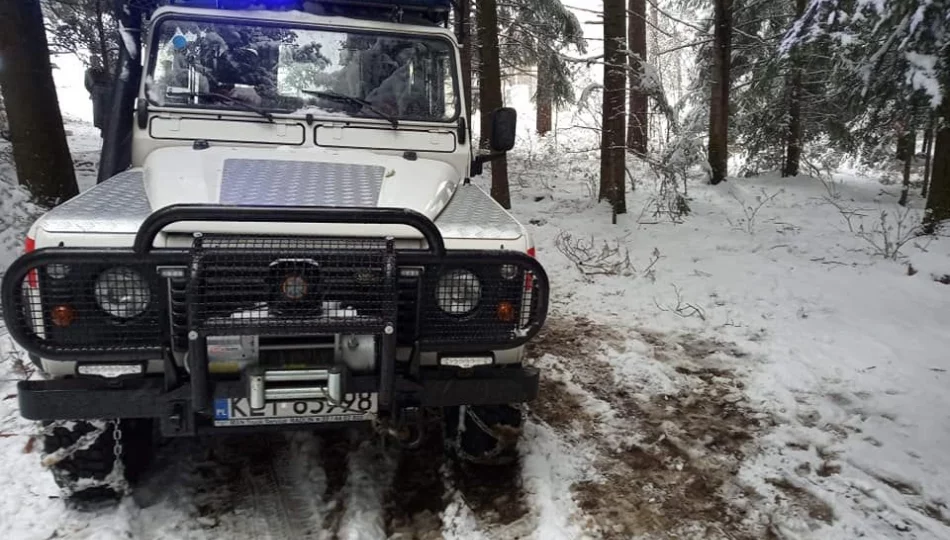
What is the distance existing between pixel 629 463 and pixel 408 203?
1976 millimetres

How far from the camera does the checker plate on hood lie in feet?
10.5

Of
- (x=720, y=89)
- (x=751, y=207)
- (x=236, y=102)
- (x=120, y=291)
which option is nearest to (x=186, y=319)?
(x=120, y=291)

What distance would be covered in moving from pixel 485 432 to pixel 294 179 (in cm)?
172

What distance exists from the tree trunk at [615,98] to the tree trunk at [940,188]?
3895mm

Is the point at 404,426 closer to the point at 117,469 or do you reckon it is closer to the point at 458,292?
the point at 458,292

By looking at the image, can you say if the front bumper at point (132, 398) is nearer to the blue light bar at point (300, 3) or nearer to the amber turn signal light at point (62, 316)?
the amber turn signal light at point (62, 316)

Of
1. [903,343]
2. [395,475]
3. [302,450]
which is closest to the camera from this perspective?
[395,475]

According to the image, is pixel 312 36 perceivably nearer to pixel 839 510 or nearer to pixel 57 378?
pixel 57 378

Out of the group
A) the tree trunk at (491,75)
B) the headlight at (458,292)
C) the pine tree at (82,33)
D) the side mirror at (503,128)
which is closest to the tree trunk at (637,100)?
the tree trunk at (491,75)

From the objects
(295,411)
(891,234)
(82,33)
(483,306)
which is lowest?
(891,234)

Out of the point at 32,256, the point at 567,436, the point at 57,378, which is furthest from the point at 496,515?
the point at 32,256

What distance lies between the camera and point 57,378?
282cm

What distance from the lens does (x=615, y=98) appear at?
373 inches

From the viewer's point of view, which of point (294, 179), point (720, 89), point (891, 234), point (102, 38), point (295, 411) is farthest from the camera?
point (720, 89)
